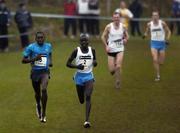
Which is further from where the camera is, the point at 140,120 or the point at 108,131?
the point at 140,120

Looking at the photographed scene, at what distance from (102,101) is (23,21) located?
12.7 meters

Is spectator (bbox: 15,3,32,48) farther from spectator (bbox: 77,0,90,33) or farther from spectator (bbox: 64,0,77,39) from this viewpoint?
spectator (bbox: 77,0,90,33)

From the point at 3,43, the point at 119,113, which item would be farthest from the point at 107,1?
the point at 119,113

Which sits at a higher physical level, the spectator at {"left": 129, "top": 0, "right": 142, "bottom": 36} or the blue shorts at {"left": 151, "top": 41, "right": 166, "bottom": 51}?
the blue shorts at {"left": 151, "top": 41, "right": 166, "bottom": 51}

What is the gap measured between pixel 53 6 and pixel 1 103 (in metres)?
24.2

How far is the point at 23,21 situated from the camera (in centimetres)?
2911

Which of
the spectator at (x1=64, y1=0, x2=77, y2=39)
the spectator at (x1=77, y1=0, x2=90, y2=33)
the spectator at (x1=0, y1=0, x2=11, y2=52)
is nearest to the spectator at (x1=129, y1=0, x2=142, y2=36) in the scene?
the spectator at (x1=77, y1=0, x2=90, y2=33)

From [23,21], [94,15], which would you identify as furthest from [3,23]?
[94,15]

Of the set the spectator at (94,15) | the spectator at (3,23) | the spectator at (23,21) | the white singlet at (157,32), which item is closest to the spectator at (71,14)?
the spectator at (94,15)

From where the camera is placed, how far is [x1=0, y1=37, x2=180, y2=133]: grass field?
46.5 ft

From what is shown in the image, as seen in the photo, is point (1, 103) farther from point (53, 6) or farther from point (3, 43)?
point (53, 6)

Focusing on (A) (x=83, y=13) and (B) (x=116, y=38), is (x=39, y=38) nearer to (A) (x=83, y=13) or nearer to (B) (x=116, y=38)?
(B) (x=116, y=38)

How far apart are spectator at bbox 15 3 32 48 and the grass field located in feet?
11.0

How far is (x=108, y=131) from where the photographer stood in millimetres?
13688
